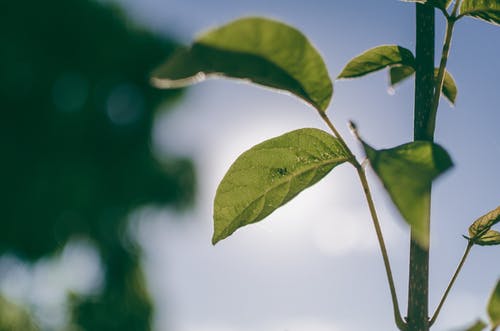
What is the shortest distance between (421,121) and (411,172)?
17cm

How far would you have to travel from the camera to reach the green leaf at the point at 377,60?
61 cm

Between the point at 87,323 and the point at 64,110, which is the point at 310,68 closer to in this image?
the point at 87,323

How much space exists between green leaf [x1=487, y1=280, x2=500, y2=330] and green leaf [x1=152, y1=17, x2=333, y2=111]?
0.27m

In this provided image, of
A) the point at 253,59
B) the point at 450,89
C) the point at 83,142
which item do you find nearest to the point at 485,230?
the point at 450,89

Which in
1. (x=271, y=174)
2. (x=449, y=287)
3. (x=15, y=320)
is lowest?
(x=15, y=320)

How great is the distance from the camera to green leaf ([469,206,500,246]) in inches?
25.7

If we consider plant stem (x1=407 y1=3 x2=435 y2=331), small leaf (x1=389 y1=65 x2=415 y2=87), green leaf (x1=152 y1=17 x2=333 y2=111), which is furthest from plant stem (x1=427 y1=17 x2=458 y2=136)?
small leaf (x1=389 y1=65 x2=415 y2=87)

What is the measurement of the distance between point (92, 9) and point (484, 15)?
2168 cm

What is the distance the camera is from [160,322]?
691 inches

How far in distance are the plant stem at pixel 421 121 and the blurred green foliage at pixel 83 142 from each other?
18019 millimetres

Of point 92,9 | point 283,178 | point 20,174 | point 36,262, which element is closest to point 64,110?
point 20,174

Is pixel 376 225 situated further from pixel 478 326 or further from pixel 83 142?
pixel 83 142

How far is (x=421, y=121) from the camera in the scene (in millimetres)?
535

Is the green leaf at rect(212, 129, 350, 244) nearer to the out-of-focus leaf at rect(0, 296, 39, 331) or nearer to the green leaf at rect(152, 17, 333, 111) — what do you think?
the green leaf at rect(152, 17, 333, 111)
